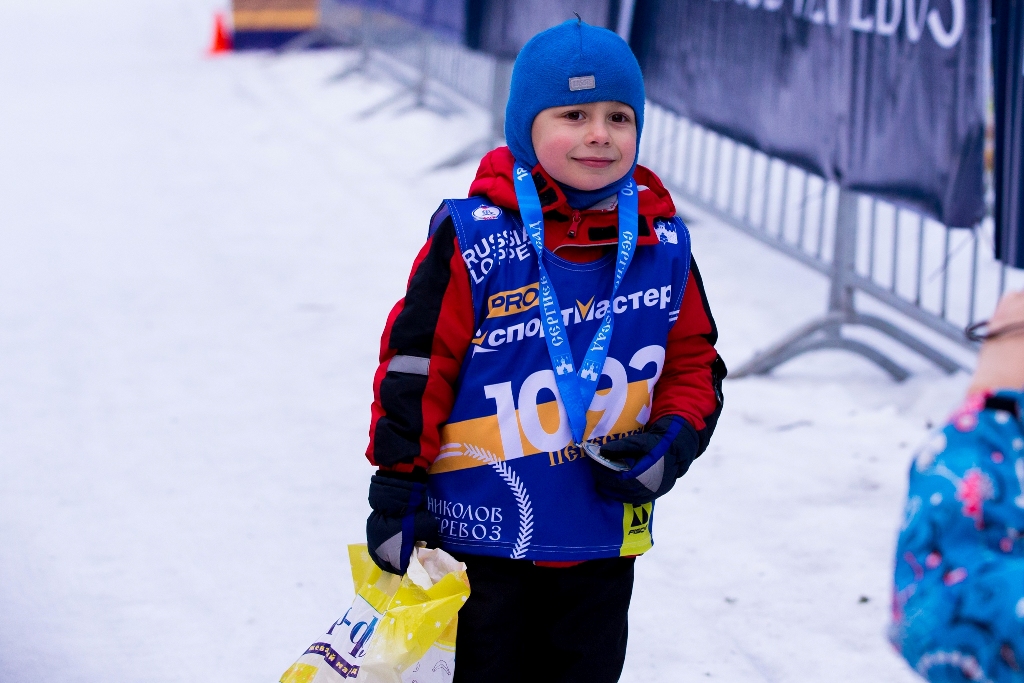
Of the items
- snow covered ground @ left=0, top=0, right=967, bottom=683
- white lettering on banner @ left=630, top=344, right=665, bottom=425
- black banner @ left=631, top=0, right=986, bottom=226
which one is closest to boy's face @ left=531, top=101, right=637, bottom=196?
white lettering on banner @ left=630, top=344, right=665, bottom=425

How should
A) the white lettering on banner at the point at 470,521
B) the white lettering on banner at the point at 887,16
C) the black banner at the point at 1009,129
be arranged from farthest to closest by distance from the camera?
the white lettering on banner at the point at 887,16
the black banner at the point at 1009,129
the white lettering on banner at the point at 470,521

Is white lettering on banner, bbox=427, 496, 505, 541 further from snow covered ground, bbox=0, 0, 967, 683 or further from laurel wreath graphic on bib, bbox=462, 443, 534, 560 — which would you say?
snow covered ground, bbox=0, 0, 967, 683

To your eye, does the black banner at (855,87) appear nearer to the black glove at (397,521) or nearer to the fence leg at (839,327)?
the fence leg at (839,327)

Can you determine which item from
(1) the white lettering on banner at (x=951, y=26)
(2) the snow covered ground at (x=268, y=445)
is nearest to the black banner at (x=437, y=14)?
(2) the snow covered ground at (x=268, y=445)

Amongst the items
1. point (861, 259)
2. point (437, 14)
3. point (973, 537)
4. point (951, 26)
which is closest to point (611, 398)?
point (973, 537)

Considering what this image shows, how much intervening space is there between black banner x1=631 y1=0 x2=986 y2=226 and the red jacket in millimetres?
2385

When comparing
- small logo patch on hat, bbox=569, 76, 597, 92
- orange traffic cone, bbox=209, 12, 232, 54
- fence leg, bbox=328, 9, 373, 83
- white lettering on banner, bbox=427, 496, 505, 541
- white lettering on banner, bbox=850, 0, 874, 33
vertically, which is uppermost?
small logo patch on hat, bbox=569, 76, 597, 92

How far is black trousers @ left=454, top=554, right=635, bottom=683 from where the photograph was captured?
226 cm

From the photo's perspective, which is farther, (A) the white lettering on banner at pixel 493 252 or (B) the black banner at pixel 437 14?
(B) the black banner at pixel 437 14

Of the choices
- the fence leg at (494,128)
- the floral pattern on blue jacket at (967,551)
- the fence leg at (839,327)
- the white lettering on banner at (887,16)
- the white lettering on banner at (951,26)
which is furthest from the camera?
the fence leg at (494,128)

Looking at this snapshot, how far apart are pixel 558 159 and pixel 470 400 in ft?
1.49

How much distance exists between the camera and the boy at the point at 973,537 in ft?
4.12

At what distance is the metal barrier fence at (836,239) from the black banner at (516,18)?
421 millimetres

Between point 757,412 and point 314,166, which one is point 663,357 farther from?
point 314,166
